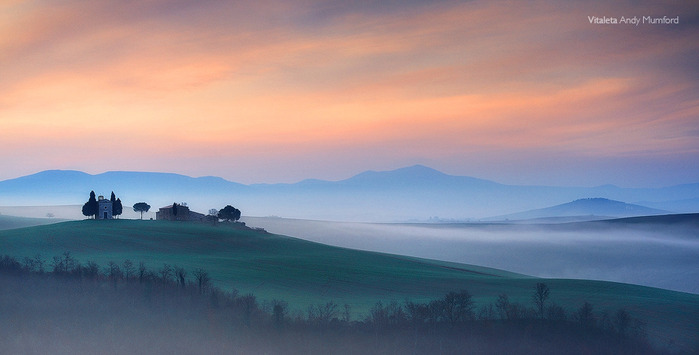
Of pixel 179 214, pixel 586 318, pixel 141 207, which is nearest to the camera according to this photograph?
pixel 586 318

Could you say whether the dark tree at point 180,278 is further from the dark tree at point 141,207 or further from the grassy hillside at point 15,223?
the grassy hillside at point 15,223

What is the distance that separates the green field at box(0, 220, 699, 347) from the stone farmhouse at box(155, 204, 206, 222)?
14.2 meters

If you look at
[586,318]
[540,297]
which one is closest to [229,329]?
[586,318]

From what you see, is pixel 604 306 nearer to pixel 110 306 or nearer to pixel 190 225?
pixel 110 306

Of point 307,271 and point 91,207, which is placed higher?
point 91,207

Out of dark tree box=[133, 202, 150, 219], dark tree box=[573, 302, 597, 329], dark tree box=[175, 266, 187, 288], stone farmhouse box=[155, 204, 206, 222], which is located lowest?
dark tree box=[573, 302, 597, 329]

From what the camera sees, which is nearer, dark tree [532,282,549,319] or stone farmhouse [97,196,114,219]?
dark tree [532,282,549,319]

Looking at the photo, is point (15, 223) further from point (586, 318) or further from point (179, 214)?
point (586, 318)

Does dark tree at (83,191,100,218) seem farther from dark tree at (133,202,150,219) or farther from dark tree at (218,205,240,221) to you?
dark tree at (218,205,240,221)

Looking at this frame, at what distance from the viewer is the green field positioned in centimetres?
4738

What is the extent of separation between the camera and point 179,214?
369ft

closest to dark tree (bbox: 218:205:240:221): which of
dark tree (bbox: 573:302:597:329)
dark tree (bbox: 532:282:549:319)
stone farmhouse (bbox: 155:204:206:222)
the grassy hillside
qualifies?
stone farmhouse (bbox: 155:204:206:222)

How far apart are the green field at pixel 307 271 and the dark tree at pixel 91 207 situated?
10.5m

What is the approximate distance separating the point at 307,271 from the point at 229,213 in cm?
5759
